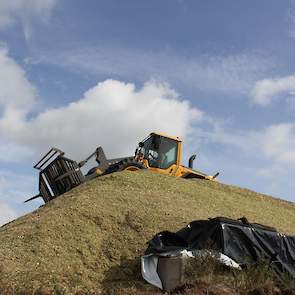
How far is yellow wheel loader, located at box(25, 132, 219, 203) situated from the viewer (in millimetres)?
19781

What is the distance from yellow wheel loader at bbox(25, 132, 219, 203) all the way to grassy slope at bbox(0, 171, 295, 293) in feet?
5.16

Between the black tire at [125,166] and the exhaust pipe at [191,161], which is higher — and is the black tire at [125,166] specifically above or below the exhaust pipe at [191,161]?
below

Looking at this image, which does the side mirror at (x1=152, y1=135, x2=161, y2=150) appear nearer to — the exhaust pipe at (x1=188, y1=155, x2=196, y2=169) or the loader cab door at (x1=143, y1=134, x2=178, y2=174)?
the loader cab door at (x1=143, y1=134, x2=178, y2=174)

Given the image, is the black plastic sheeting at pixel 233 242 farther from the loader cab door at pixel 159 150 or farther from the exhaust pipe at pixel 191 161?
the exhaust pipe at pixel 191 161

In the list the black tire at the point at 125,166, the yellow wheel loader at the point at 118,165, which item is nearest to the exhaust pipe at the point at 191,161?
the yellow wheel loader at the point at 118,165

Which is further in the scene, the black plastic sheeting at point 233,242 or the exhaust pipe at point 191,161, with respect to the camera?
the exhaust pipe at point 191,161

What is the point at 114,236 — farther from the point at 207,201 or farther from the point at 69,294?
the point at 207,201

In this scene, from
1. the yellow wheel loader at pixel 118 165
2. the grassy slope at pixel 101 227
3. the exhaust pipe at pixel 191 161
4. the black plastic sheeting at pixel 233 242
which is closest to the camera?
the black plastic sheeting at pixel 233 242

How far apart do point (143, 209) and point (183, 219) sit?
4.06 feet

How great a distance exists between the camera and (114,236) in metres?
13.8

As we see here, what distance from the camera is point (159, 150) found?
22.0 metres

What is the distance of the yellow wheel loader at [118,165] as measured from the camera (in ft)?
64.9

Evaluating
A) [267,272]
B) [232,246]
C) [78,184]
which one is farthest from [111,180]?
[267,272]

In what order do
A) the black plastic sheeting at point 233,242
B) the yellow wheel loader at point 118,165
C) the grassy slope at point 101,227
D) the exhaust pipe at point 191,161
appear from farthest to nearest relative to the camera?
the exhaust pipe at point 191,161 < the yellow wheel loader at point 118,165 < the grassy slope at point 101,227 < the black plastic sheeting at point 233,242
